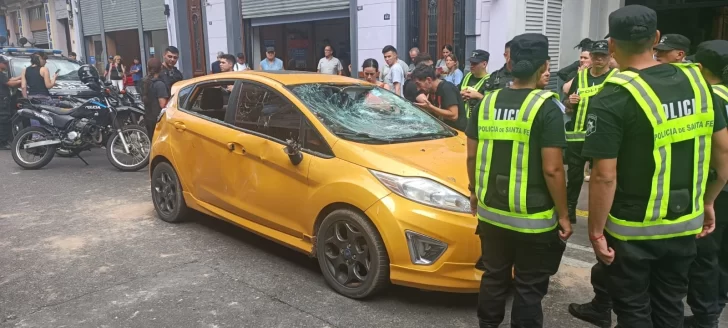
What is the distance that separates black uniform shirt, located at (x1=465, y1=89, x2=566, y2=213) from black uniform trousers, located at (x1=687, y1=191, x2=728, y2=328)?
3.30ft

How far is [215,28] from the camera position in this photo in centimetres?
1528

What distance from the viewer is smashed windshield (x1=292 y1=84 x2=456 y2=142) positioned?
13.6ft

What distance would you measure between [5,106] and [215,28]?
6044mm

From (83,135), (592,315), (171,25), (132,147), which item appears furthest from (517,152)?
(171,25)

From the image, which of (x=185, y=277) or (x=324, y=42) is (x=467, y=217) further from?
(x=324, y=42)

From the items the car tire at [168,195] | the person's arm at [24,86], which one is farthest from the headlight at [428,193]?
the person's arm at [24,86]

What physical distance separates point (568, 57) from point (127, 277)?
8670 millimetres

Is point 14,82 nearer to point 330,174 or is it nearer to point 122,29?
point 330,174

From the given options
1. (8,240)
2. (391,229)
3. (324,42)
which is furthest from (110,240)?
(324,42)

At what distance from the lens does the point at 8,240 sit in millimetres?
5047

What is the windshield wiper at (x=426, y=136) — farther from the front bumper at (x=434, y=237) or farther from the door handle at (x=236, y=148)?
the door handle at (x=236, y=148)

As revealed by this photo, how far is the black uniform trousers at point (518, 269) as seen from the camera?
2.72 meters

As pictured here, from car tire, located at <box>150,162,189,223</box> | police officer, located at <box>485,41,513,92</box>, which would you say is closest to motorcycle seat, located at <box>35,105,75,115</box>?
car tire, located at <box>150,162,189,223</box>

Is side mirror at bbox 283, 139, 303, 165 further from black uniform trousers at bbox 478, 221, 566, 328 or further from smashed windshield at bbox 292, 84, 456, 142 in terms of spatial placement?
black uniform trousers at bbox 478, 221, 566, 328
